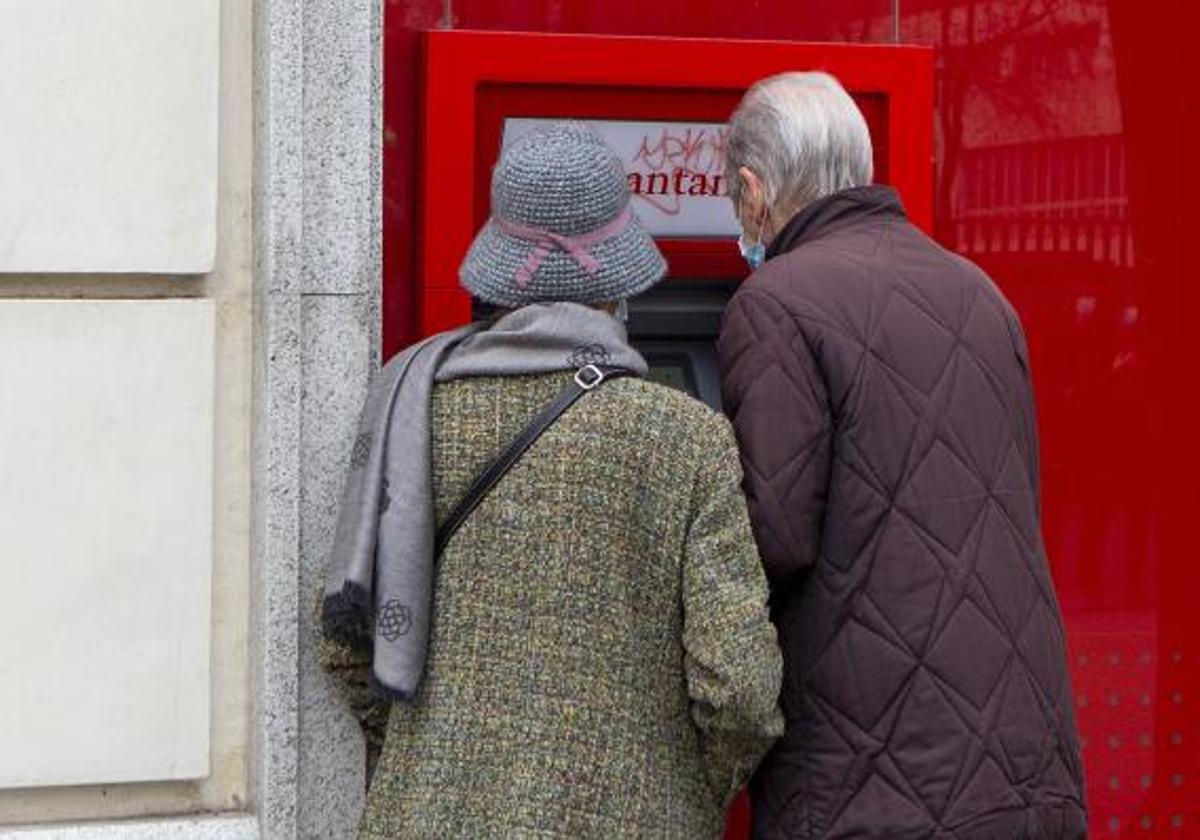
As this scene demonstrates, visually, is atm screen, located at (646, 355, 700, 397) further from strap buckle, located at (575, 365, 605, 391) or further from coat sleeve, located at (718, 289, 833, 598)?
strap buckle, located at (575, 365, 605, 391)

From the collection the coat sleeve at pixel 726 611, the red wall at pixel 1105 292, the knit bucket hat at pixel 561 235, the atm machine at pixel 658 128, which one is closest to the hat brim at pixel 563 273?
the knit bucket hat at pixel 561 235

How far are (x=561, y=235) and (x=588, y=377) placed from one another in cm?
19

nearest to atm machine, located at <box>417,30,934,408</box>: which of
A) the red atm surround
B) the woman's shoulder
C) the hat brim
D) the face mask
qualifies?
the red atm surround

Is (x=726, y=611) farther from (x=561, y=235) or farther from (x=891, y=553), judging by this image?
(x=561, y=235)

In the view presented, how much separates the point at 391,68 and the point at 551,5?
31 centimetres

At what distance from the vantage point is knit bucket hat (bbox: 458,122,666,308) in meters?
2.93

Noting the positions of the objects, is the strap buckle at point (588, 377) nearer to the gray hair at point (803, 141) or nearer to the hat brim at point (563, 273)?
the hat brim at point (563, 273)

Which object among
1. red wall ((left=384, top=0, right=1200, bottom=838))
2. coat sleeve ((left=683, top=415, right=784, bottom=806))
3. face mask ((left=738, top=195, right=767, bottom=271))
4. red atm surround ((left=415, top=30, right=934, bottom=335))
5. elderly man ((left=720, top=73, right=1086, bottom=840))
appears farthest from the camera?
red wall ((left=384, top=0, right=1200, bottom=838))

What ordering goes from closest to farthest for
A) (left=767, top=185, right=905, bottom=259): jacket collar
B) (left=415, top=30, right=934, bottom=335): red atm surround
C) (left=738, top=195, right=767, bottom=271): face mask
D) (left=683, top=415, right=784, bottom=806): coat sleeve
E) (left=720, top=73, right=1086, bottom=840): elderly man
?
(left=683, top=415, right=784, bottom=806): coat sleeve < (left=720, top=73, right=1086, bottom=840): elderly man < (left=767, top=185, right=905, bottom=259): jacket collar < (left=738, top=195, right=767, bottom=271): face mask < (left=415, top=30, right=934, bottom=335): red atm surround

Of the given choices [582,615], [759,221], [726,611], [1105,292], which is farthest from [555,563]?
[1105,292]

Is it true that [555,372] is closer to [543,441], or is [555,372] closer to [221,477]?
[543,441]

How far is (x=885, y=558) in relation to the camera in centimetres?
297

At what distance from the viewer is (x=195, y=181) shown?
11.0 ft

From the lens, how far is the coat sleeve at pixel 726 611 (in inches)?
112
